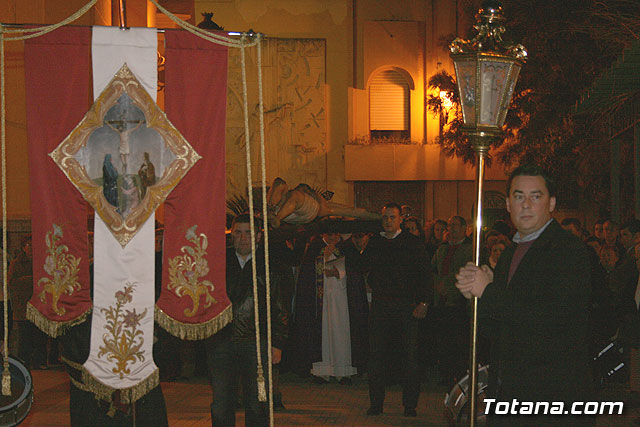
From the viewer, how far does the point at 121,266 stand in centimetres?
489

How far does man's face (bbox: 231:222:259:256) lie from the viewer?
6.48 m

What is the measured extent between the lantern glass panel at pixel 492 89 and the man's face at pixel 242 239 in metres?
2.50

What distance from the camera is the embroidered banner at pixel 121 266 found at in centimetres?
486

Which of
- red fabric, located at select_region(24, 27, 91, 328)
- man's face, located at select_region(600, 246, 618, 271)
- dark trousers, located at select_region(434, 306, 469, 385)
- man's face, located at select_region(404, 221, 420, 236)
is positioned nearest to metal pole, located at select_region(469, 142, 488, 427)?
red fabric, located at select_region(24, 27, 91, 328)

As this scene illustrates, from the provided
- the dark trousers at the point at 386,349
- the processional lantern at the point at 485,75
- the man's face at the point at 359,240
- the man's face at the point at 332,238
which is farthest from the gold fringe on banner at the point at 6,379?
the man's face at the point at 359,240

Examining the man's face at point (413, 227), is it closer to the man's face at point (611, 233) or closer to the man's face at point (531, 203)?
the man's face at point (611, 233)

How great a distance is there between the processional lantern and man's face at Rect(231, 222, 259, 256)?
7.91ft

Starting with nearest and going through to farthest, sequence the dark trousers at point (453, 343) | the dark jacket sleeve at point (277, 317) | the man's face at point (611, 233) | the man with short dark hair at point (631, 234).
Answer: the dark jacket sleeve at point (277, 317) → the man with short dark hair at point (631, 234) → the dark trousers at point (453, 343) → the man's face at point (611, 233)

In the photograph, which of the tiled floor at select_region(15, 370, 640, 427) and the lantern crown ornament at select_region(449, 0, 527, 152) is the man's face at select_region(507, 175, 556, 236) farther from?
the tiled floor at select_region(15, 370, 640, 427)

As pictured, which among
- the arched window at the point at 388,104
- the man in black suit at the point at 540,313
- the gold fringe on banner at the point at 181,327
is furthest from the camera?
the arched window at the point at 388,104

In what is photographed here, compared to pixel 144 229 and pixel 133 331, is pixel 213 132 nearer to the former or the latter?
pixel 144 229

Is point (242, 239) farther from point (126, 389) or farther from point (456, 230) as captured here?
point (456, 230)

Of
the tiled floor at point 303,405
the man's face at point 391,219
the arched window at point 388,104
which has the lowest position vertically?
the tiled floor at point 303,405

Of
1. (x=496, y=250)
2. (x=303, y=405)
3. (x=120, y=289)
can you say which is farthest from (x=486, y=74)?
(x=303, y=405)
